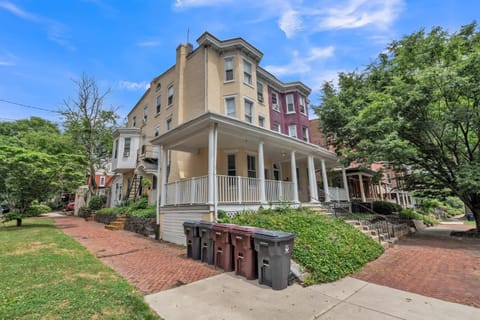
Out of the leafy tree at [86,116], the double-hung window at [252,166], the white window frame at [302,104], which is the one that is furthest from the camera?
the leafy tree at [86,116]

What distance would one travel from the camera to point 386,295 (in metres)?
4.14

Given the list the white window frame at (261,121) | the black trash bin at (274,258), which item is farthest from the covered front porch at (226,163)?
the black trash bin at (274,258)


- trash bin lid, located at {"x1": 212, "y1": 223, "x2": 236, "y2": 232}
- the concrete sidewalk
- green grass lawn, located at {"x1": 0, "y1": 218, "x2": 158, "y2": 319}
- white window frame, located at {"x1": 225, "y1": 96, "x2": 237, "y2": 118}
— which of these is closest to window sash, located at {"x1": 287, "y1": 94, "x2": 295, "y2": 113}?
white window frame, located at {"x1": 225, "y1": 96, "x2": 237, "y2": 118}

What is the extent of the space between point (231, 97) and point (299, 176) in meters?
8.31

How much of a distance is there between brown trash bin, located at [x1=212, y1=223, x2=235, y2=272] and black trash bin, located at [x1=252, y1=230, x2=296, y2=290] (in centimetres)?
115

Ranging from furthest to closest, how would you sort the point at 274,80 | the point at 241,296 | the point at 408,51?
the point at 274,80, the point at 408,51, the point at 241,296

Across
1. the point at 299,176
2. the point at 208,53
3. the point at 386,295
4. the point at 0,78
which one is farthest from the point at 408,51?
the point at 0,78

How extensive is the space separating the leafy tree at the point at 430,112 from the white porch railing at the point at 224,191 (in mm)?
5228

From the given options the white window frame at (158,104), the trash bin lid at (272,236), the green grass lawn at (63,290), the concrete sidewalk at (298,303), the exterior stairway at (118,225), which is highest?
the white window frame at (158,104)

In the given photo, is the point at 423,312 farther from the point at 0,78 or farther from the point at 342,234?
the point at 0,78

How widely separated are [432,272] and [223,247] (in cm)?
537

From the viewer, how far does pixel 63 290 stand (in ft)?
12.7

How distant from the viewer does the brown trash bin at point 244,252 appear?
5.01m

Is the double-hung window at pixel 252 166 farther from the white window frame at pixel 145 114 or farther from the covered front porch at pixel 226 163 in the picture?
the white window frame at pixel 145 114
